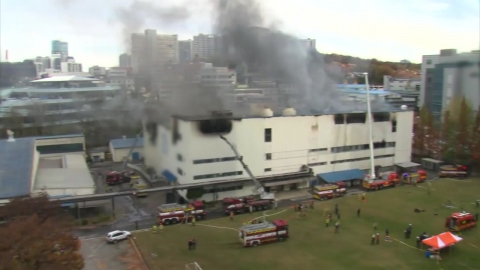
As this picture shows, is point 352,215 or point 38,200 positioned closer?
point 38,200

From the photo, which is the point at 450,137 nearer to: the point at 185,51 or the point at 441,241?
the point at 441,241

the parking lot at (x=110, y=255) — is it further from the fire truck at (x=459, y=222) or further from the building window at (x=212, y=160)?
the fire truck at (x=459, y=222)

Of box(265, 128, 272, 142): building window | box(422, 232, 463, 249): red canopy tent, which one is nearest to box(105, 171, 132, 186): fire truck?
box(265, 128, 272, 142): building window

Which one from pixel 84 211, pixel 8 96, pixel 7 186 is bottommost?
pixel 84 211

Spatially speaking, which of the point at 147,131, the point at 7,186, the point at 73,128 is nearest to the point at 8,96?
the point at 73,128

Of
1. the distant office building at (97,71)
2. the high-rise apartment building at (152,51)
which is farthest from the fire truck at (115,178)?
the distant office building at (97,71)

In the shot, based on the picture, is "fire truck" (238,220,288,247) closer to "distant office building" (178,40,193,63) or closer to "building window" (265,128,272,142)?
"building window" (265,128,272,142)

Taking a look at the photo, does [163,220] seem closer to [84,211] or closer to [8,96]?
[84,211]
